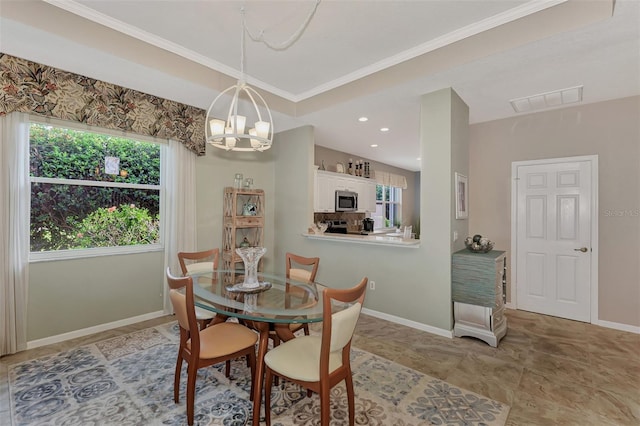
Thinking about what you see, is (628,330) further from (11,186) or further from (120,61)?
(11,186)

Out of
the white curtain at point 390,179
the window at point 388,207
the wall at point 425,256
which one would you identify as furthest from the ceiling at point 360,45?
the window at point 388,207

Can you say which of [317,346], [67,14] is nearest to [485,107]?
[317,346]

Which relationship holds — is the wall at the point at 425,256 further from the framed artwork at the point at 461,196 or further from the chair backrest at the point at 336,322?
the chair backrest at the point at 336,322

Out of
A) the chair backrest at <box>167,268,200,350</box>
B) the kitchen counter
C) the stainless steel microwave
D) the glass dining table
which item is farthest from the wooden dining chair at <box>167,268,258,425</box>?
the stainless steel microwave

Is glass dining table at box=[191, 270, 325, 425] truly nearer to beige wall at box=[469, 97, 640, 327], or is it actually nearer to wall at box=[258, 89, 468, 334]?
wall at box=[258, 89, 468, 334]

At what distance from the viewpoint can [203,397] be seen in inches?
82.8

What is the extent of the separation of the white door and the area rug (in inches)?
96.6

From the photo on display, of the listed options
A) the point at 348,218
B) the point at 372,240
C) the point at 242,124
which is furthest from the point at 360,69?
the point at 348,218

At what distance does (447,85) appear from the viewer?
3031 millimetres

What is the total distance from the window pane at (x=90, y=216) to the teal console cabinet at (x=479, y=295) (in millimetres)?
3676

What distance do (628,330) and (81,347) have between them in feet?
19.0

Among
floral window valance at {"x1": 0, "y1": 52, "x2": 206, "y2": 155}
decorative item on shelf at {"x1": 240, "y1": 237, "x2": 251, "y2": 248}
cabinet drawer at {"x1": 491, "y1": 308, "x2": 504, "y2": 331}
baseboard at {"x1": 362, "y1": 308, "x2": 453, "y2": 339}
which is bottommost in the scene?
baseboard at {"x1": 362, "y1": 308, "x2": 453, "y2": 339}

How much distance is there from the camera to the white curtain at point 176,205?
372 cm

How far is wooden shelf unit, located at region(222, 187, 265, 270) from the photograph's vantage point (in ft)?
13.6
